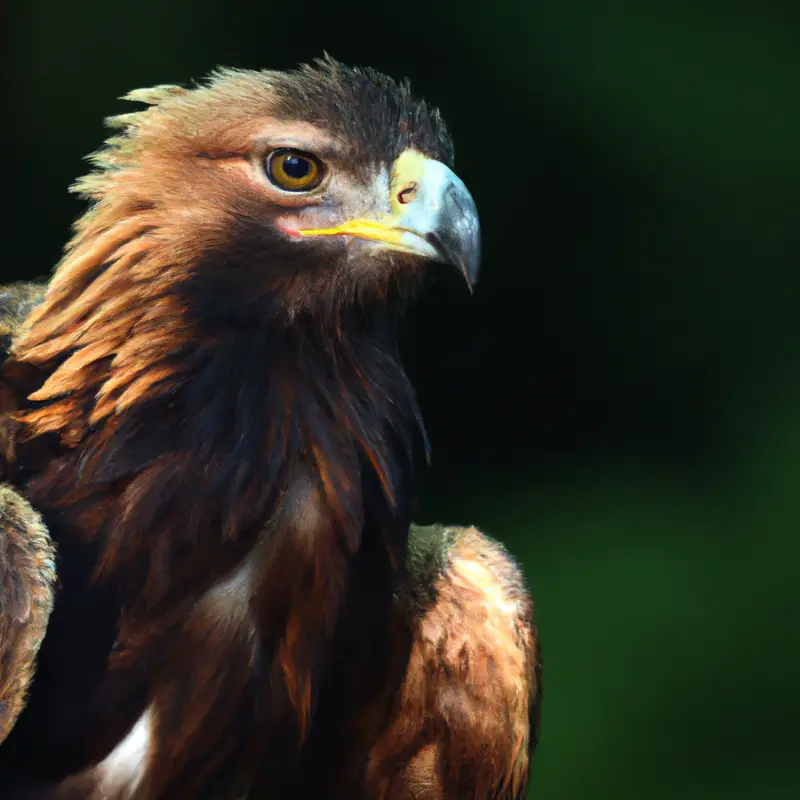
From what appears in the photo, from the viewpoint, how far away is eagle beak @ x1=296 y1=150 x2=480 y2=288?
1679 millimetres

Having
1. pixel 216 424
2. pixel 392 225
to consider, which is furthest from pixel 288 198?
pixel 216 424

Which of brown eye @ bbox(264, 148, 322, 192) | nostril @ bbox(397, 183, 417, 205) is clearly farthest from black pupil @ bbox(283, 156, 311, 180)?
nostril @ bbox(397, 183, 417, 205)

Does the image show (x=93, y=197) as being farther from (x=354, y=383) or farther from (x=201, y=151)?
(x=354, y=383)

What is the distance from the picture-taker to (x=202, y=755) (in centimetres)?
174

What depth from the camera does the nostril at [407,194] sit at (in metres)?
1.72

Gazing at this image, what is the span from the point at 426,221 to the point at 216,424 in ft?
1.35

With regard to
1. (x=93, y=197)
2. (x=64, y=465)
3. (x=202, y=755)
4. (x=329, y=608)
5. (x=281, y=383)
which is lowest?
(x=202, y=755)

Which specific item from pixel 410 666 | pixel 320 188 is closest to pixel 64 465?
pixel 320 188

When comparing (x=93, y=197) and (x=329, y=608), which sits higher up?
(x=93, y=197)

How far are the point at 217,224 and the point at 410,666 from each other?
34.7 inches

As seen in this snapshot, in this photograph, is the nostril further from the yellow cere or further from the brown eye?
the brown eye

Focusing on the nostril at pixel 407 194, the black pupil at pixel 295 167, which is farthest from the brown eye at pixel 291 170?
the nostril at pixel 407 194

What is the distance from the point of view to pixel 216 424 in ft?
5.51

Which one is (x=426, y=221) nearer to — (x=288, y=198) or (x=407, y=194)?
(x=407, y=194)
